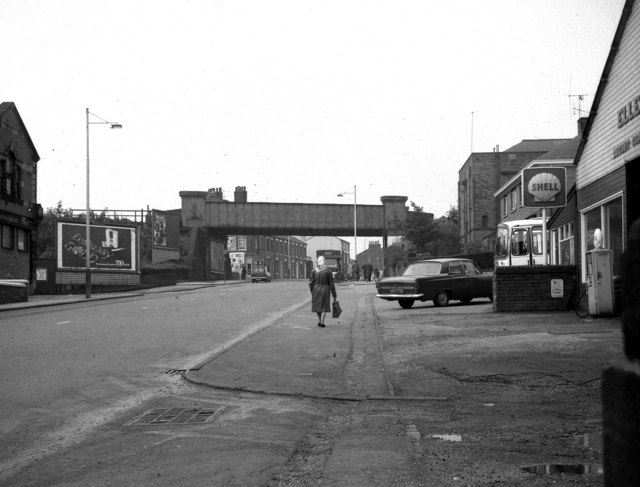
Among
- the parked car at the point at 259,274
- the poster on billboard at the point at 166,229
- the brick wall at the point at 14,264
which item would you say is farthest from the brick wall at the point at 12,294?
the parked car at the point at 259,274

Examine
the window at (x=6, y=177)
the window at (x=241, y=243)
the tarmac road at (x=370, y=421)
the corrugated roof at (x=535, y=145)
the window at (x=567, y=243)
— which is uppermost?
the corrugated roof at (x=535, y=145)

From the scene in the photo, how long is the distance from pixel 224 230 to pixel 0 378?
59.4 metres

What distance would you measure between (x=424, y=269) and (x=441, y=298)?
3.70 ft

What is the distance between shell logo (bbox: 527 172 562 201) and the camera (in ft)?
64.5

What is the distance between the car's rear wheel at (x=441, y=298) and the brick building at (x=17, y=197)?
22945mm

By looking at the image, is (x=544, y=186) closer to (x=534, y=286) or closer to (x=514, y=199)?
(x=534, y=286)

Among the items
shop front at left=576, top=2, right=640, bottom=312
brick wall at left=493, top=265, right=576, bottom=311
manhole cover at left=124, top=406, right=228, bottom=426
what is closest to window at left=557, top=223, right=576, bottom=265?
brick wall at left=493, top=265, right=576, bottom=311

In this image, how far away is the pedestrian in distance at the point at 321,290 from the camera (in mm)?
15820

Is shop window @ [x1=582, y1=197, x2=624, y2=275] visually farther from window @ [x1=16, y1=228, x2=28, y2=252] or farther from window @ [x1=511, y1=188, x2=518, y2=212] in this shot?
window @ [x1=511, y1=188, x2=518, y2=212]

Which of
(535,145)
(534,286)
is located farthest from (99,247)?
(535,145)

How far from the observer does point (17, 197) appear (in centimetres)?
3584

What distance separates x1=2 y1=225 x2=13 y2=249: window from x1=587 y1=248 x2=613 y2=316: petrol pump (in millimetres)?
29537

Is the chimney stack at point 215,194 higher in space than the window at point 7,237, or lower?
higher

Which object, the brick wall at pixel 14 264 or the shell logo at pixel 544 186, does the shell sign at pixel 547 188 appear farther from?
the brick wall at pixel 14 264
